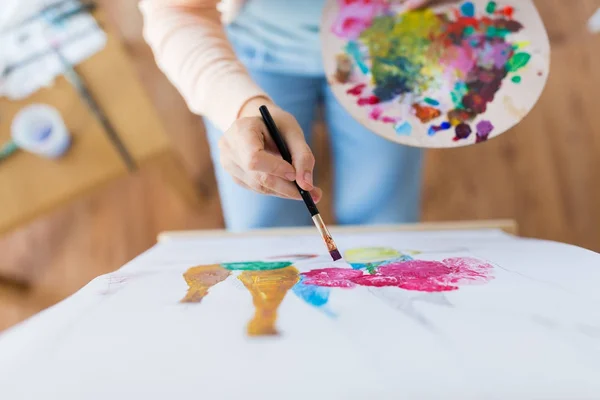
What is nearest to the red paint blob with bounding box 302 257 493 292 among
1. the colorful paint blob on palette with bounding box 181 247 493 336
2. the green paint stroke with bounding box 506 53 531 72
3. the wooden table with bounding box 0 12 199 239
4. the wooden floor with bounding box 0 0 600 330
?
the colorful paint blob on palette with bounding box 181 247 493 336

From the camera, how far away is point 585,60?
1304 mm

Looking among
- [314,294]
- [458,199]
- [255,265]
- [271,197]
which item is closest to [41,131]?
[271,197]

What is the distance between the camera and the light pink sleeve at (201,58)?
0.51m

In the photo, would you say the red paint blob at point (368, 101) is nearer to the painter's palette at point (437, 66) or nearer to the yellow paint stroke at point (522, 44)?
the painter's palette at point (437, 66)

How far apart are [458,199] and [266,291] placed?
3.12ft

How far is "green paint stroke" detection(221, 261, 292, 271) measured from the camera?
486mm

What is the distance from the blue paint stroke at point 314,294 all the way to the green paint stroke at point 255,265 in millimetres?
59

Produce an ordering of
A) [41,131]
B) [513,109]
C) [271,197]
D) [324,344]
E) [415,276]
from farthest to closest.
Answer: [41,131] < [271,197] < [513,109] < [415,276] < [324,344]

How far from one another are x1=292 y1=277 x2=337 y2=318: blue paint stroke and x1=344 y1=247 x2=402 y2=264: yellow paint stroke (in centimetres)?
9

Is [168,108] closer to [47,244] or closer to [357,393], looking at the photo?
[47,244]

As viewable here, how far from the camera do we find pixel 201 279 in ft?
1.49

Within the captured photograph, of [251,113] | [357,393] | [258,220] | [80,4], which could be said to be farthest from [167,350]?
[80,4]

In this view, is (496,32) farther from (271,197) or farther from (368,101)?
(271,197)

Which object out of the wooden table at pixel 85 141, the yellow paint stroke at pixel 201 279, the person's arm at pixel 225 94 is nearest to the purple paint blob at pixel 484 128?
the person's arm at pixel 225 94
